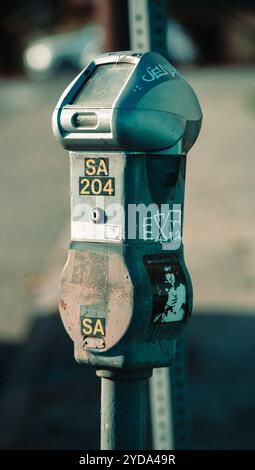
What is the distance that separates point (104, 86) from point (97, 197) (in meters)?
0.27

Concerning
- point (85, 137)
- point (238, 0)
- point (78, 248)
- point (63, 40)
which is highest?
point (63, 40)

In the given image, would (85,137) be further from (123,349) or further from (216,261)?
(216,261)

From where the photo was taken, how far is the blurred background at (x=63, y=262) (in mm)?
4957

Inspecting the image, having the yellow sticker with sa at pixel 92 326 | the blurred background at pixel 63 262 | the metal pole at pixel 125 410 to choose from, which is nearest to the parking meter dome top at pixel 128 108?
the yellow sticker with sa at pixel 92 326

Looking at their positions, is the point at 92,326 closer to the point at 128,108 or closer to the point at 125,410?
the point at 125,410

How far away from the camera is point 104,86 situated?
8.46 ft

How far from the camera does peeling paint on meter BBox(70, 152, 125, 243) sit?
2.54m

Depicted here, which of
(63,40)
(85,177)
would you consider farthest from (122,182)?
(63,40)

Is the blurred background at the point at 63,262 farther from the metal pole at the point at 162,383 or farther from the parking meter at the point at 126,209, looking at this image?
the parking meter at the point at 126,209

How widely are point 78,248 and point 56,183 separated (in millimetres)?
9876

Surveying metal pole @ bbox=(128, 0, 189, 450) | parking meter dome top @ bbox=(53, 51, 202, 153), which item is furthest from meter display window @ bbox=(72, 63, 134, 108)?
metal pole @ bbox=(128, 0, 189, 450)

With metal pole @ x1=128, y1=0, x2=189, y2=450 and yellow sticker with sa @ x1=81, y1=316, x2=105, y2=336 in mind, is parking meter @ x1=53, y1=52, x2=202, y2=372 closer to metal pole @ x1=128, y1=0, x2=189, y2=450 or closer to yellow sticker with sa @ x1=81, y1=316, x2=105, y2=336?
yellow sticker with sa @ x1=81, y1=316, x2=105, y2=336

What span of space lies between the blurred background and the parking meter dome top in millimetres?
2217
